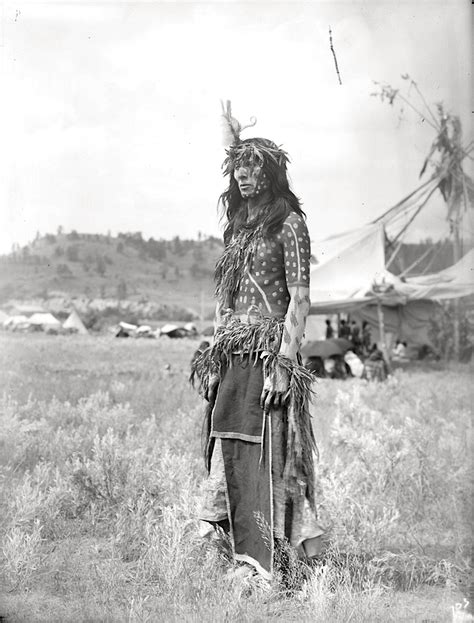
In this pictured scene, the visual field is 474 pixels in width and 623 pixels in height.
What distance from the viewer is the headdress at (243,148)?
10.5ft

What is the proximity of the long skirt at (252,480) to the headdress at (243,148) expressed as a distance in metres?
0.86

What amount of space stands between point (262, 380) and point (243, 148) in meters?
1.01

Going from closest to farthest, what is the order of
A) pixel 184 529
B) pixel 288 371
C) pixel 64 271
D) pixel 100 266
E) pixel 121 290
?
pixel 288 371, pixel 184 529, pixel 64 271, pixel 100 266, pixel 121 290

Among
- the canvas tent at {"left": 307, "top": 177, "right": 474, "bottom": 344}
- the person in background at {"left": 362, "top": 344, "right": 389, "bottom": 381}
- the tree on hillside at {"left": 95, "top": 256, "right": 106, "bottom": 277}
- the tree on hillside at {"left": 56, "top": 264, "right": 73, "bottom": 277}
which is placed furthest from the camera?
the tree on hillside at {"left": 95, "top": 256, "right": 106, "bottom": 277}

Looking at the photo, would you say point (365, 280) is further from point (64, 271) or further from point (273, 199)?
point (64, 271)

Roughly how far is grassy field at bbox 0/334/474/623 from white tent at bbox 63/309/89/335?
18.3m

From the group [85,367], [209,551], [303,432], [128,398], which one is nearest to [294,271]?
[303,432]

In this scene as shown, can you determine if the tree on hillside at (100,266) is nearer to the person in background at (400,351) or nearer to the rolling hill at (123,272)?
the rolling hill at (123,272)

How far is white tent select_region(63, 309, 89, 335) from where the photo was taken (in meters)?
25.0

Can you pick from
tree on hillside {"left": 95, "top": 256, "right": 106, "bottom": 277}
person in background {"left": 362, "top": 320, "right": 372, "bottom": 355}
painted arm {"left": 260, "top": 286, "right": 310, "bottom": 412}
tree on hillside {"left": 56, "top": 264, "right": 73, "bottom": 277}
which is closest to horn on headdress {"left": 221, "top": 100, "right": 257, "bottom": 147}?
painted arm {"left": 260, "top": 286, "right": 310, "bottom": 412}

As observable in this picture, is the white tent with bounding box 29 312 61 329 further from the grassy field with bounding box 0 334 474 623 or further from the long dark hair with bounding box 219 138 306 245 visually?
the long dark hair with bounding box 219 138 306 245

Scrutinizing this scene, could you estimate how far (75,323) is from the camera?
87.4 ft

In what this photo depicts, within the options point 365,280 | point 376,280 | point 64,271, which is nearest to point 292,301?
point 376,280

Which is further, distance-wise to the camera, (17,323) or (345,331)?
(345,331)
